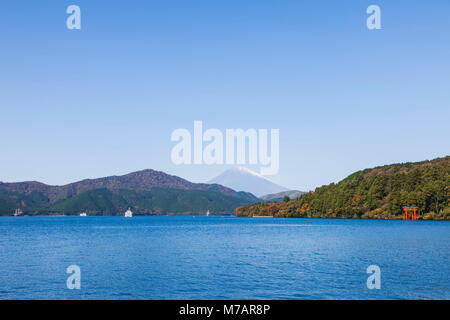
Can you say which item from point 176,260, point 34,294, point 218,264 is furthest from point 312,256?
point 34,294

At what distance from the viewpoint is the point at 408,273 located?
52188mm

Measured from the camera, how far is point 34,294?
4203 centimetres

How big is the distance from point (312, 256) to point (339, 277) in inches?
894

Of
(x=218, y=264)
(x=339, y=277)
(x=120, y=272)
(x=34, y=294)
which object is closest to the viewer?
(x=34, y=294)
